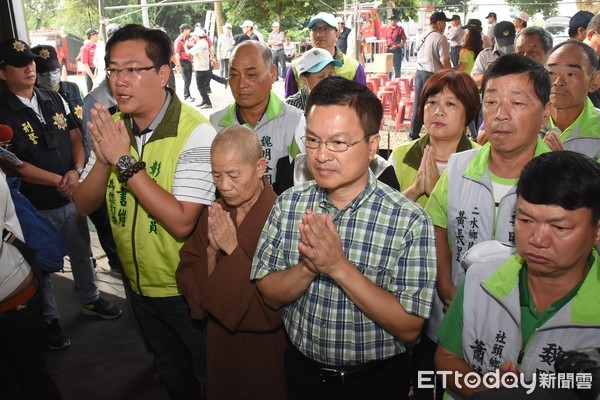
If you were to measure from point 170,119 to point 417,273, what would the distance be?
49.7 inches

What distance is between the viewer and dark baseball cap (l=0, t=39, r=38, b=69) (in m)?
3.42

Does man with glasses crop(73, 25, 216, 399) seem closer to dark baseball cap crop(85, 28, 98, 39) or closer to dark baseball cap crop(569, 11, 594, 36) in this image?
dark baseball cap crop(569, 11, 594, 36)

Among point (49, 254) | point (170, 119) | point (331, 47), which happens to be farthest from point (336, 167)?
point (331, 47)

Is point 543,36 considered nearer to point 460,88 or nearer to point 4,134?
point 460,88

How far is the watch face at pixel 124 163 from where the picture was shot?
6.41 feet

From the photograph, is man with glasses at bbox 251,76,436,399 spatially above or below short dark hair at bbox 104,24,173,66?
below

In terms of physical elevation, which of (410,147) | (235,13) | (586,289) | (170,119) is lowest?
(586,289)

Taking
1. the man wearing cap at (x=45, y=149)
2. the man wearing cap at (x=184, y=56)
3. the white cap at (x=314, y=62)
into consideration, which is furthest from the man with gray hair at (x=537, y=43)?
the man wearing cap at (x=184, y=56)

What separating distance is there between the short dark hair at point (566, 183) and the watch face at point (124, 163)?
141cm

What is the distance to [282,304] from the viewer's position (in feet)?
5.50

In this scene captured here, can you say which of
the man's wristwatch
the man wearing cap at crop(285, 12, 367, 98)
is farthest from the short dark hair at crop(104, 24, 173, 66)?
the man wearing cap at crop(285, 12, 367, 98)

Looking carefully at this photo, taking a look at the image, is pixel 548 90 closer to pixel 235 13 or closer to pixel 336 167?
pixel 336 167

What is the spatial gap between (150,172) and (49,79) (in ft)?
8.84

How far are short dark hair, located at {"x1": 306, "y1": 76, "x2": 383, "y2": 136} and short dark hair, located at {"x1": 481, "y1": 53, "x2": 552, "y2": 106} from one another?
2.02ft
